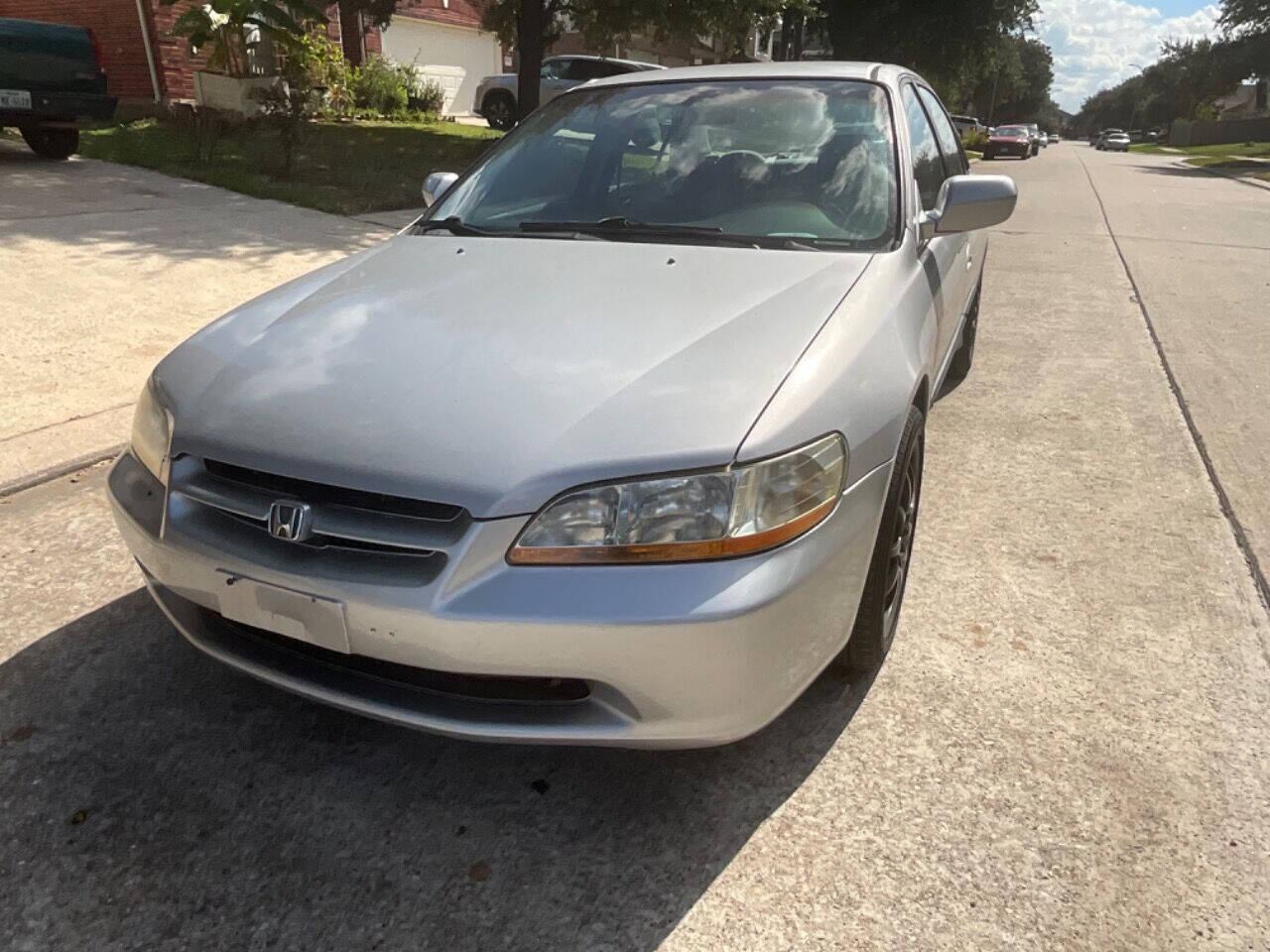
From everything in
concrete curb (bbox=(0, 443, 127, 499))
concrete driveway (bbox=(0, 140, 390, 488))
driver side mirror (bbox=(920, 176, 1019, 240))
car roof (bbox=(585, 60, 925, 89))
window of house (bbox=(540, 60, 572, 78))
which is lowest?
concrete curb (bbox=(0, 443, 127, 499))

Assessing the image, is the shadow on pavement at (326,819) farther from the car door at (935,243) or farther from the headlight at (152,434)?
the car door at (935,243)

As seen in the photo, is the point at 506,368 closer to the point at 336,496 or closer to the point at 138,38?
the point at 336,496

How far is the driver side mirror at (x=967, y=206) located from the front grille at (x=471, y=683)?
6.16 ft

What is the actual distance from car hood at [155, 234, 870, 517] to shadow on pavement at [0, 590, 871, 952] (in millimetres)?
755

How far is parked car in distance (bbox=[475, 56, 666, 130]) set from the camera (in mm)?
18234

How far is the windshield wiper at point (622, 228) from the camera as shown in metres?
2.82

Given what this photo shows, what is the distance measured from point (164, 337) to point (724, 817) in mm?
4375

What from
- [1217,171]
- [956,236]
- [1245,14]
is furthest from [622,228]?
[1245,14]

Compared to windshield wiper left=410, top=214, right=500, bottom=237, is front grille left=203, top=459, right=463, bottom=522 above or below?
below

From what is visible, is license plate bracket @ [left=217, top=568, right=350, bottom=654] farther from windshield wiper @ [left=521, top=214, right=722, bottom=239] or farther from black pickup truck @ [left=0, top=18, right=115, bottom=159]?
black pickup truck @ [left=0, top=18, right=115, bottom=159]

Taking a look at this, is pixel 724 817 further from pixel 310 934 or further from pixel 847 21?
pixel 847 21

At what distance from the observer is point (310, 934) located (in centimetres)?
177

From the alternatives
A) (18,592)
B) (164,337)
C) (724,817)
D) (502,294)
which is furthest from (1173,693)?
(164,337)

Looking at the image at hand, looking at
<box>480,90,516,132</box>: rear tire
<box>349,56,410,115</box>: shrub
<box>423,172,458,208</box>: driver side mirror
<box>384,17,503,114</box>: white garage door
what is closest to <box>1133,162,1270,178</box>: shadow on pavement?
<box>480,90,516,132</box>: rear tire
